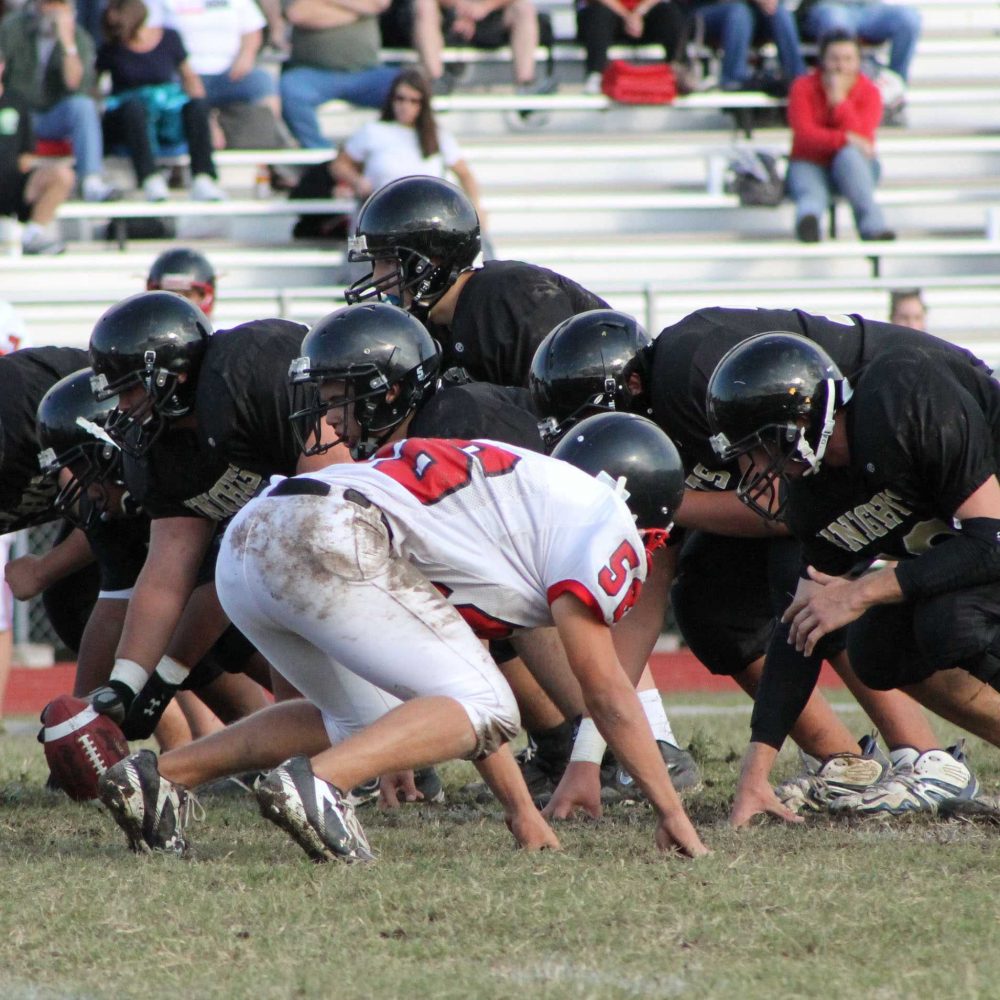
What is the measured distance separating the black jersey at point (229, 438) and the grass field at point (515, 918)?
1.10 m

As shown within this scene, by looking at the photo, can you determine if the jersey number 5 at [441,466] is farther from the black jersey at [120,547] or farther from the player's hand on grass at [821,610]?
the black jersey at [120,547]

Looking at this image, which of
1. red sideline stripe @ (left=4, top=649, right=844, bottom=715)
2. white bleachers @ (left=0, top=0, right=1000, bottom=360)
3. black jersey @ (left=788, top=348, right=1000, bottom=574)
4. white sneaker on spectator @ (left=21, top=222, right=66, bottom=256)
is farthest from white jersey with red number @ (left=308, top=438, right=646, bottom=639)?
white sneaker on spectator @ (left=21, top=222, right=66, bottom=256)

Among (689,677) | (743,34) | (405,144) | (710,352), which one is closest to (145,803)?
(710,352)

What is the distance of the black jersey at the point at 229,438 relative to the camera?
14.9 ft

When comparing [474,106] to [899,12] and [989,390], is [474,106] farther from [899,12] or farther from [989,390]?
[989,390]

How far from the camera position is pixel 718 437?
3949 millimetres

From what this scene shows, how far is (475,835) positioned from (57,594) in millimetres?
2370

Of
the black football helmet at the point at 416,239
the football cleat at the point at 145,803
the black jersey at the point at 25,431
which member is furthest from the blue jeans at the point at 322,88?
the football cleat at the point at 145,803

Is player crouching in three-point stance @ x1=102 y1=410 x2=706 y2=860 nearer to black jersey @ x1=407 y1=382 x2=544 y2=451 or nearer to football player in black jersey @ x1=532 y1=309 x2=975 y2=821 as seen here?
black jersey @ x1=407 y1=382 x2=544 y2=451

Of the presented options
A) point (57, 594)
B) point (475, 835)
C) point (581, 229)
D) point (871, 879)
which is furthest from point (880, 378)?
point (581, 229)

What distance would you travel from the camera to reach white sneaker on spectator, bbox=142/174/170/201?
36.2 ft

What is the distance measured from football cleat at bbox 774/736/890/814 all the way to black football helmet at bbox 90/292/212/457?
200cm

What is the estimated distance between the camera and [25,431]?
5.05 metres

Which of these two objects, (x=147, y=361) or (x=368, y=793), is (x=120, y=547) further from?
(x=368, y=793)
